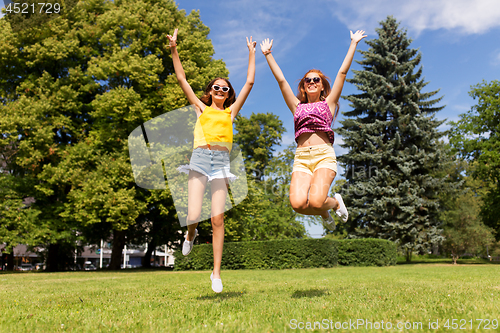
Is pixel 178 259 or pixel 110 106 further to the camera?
pixel 178 259

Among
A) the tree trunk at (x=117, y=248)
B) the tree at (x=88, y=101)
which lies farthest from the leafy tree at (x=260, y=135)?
Result: the tree trunk at (x=117, y=248)

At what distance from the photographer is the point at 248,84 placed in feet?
17.8

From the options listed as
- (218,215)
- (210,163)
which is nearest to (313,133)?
(210,163)

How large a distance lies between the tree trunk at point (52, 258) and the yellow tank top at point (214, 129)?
893 inches

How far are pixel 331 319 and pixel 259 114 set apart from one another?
37918 millimetres

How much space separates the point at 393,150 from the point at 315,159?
87.2ft

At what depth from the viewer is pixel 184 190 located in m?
19.2

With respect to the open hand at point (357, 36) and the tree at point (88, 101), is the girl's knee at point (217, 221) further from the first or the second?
the tree at point (88, 101)

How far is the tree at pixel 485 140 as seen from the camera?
29.0m

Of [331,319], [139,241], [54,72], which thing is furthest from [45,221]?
[331,319]

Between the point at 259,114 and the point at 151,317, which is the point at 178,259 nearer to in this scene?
the point at 151,317

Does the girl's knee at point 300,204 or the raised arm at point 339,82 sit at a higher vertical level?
the raised arm at point 339,82

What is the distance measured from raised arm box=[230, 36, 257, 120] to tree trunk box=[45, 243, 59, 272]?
22813mm

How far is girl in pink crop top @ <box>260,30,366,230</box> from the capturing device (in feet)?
15.7
